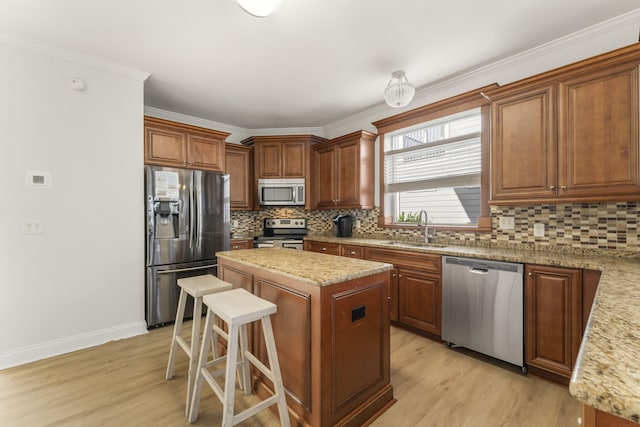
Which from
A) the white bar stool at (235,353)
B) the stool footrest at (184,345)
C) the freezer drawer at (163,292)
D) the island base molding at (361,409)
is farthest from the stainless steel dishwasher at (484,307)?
the freezer drawer at (163,292)

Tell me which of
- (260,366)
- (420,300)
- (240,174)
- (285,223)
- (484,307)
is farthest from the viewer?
(285,223)

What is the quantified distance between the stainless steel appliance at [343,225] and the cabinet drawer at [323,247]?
15.7 inches

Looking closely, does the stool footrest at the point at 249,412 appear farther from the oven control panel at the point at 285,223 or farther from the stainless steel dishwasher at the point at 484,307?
the oven control panel at the point at 285,223

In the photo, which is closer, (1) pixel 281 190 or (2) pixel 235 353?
(2) pixel 235 353

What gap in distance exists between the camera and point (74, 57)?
8.52 ft

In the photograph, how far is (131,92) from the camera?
2.92 m

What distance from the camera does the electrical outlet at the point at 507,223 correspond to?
2705 millimetres

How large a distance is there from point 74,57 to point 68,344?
2.59m

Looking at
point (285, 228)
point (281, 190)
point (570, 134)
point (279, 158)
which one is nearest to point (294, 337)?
point (570, 134)

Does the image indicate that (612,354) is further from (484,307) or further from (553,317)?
(484,307)

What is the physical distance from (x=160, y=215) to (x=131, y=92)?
4.22 feet

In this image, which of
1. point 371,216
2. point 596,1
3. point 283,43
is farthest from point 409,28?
point 371,216

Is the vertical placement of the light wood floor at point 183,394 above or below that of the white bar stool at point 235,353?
below

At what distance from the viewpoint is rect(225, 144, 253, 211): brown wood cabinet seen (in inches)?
173
